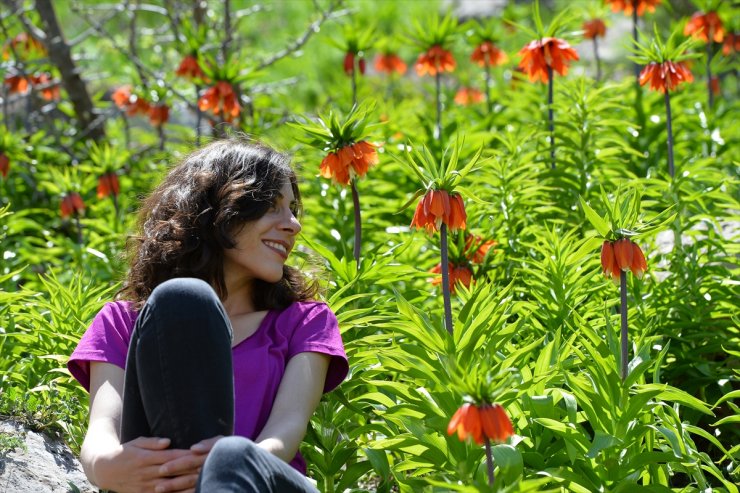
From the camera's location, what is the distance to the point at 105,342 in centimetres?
249

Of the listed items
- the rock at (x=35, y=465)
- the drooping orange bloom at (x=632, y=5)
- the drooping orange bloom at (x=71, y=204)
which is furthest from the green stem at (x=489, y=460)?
the drooping orange bloom at (x=632, y=5)

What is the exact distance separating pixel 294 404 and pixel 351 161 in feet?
2.99

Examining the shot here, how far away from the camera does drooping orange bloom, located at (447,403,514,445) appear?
1860mm

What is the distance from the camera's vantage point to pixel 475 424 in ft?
6.11

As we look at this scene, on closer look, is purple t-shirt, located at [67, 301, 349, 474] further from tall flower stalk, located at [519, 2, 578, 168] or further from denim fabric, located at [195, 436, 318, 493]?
tall flower stalk, located at [519, 2, 578, 168]

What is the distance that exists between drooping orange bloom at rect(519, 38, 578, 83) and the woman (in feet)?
4.93

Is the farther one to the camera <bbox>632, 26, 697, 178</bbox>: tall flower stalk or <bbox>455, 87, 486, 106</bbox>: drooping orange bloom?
<bbox>455, 87, 486, 106</bbox>: drooping orange bloom

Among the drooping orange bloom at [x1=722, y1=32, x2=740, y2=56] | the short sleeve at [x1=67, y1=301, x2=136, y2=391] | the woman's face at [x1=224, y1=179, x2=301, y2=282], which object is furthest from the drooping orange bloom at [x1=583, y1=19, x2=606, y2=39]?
the short sleeve at [x1=67, y1=301, x2=136, y2=391]

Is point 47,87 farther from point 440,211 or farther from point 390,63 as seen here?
point 440,211

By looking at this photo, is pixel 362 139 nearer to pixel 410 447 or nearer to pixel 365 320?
pixel 365 320

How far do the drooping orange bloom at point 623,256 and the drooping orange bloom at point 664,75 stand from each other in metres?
1.38

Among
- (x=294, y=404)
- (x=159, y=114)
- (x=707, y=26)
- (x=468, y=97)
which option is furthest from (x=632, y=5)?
(x=294, y=404)

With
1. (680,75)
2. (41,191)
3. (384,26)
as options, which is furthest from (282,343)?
(384,26)

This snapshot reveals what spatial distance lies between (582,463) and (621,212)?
593mm
